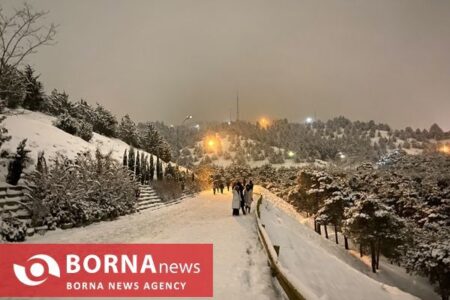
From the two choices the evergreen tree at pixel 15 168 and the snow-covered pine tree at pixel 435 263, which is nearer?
the evergreen tree at pixel 15 168

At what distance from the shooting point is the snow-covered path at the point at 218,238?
29.4 ft

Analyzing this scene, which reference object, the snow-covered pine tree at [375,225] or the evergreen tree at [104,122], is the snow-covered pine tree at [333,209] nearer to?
the snow-covered pine tree at [375,225]

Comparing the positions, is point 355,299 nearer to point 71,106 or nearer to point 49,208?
point 49,208

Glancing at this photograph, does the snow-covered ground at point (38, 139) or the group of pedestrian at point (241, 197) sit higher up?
the snow-covered ground at point (38, 139)

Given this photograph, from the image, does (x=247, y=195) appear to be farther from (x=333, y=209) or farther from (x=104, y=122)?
(x=104, y=122)

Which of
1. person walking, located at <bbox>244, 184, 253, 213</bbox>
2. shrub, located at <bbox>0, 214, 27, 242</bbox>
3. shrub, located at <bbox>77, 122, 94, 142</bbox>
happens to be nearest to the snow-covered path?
shrub, located at <bbox>0, 214, 27, 242</bbox>

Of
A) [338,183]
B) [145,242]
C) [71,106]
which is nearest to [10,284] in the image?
[145,242]

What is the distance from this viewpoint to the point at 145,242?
1309 cm

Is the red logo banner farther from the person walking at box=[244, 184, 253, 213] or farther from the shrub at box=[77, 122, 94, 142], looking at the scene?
the shrub at box=[77, 122, 94, 142]

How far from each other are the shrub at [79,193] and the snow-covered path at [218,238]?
783 millimetres

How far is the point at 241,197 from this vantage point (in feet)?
73.9

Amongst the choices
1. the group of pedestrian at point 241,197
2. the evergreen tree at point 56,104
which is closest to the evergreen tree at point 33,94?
the evergreen tree at point 56,104

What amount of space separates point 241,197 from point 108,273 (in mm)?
13949

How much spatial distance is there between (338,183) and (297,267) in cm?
4158
